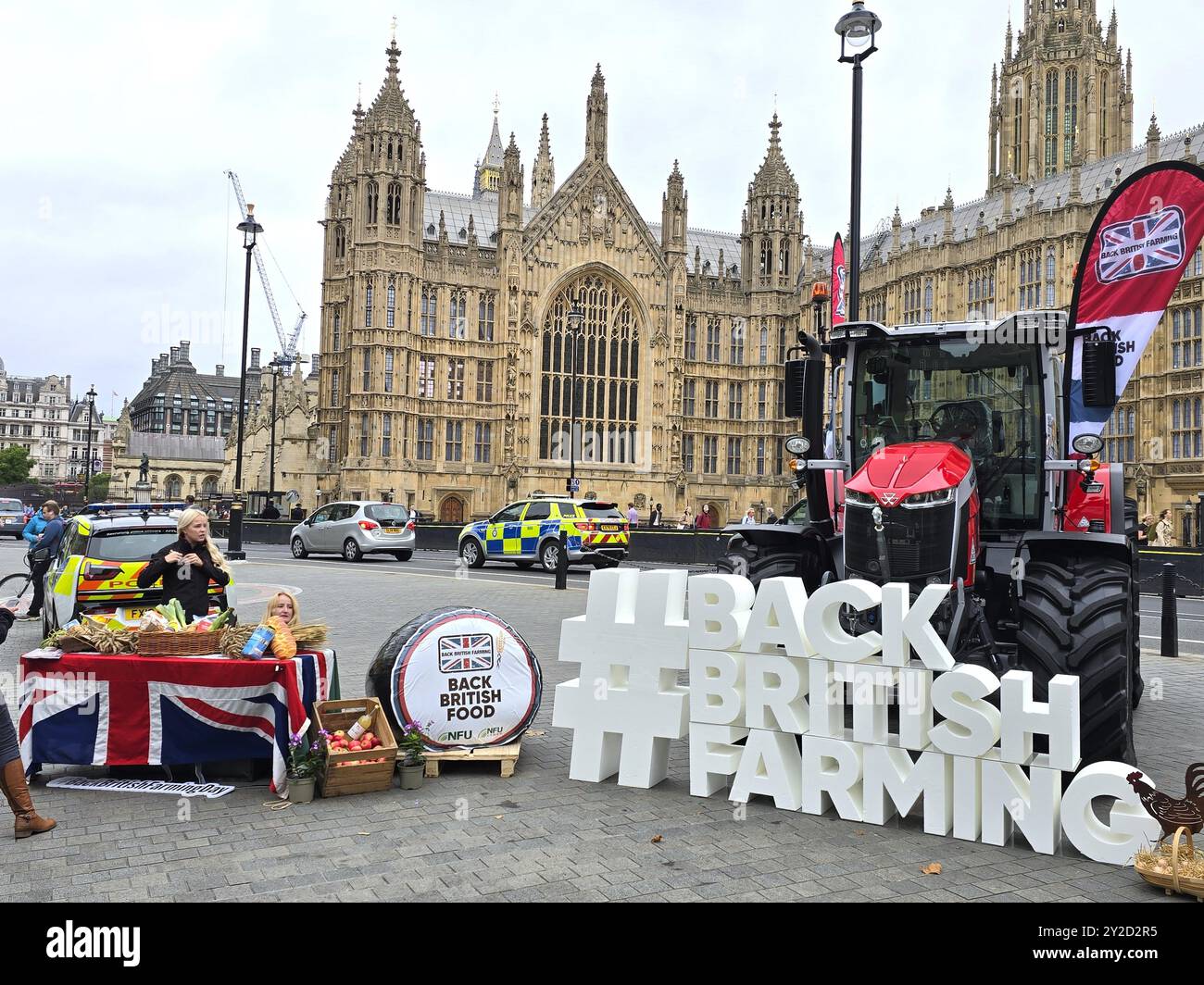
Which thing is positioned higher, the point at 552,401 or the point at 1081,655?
the point at 552,401

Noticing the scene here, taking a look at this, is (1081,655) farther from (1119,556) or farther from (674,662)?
(674,662)

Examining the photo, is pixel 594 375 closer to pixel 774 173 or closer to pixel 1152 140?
pixel 774 173

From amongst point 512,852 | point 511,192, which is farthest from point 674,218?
point 512,852

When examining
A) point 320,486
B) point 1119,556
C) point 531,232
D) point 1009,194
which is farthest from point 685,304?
point 1119,556

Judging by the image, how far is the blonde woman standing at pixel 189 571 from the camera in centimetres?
767

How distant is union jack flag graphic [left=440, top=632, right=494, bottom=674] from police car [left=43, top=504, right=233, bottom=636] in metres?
4.61

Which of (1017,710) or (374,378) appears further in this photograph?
(374,378)

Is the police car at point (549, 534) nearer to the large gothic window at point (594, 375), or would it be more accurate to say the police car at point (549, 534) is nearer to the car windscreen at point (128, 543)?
the car windscreen at point (128, 543)

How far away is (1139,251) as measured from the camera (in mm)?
9445

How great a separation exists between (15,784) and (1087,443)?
6.92 metres

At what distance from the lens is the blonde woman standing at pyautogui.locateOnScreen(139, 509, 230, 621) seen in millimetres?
7672

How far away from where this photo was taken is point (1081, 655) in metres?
6.02

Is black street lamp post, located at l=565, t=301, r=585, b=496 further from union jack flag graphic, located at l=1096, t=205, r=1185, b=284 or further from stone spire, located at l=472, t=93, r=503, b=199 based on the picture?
stone spire, located at l=472, t=93, r=503, b=199
